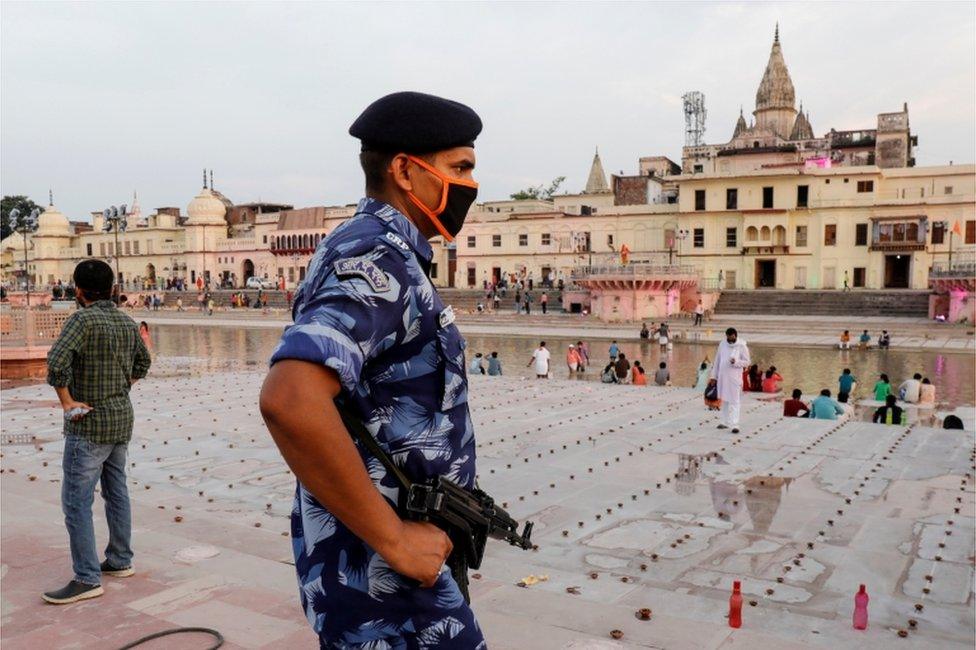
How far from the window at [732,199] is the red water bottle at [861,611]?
49.0m

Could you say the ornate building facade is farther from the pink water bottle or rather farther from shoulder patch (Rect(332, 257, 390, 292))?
shoulder patch (Rect(332, 257, 390, 292))

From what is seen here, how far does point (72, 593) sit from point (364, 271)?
362 cm

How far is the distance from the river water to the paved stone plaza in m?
10.6

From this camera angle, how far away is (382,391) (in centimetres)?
172

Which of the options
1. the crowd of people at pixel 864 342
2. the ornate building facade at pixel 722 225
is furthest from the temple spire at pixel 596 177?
the crowd of people at pixel 864 342

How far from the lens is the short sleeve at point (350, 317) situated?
1569mm

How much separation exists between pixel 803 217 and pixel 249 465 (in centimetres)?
4650

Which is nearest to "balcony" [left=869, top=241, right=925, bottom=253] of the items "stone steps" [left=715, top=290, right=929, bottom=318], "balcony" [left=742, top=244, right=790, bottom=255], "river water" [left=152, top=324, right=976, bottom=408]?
"balcony" [left=742, top=244, right=790, bottom=255]

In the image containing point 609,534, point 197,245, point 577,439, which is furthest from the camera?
point 197,245

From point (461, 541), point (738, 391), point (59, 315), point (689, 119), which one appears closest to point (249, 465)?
point (738, 391)

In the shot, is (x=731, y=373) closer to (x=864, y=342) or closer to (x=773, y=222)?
(x=864, y=342)

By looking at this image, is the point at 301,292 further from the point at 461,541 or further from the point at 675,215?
the point at 675,215

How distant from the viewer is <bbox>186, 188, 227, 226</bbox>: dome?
71688 millimetres

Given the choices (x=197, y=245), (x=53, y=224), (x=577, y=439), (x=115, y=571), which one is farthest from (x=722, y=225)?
(x=53, y=224)
